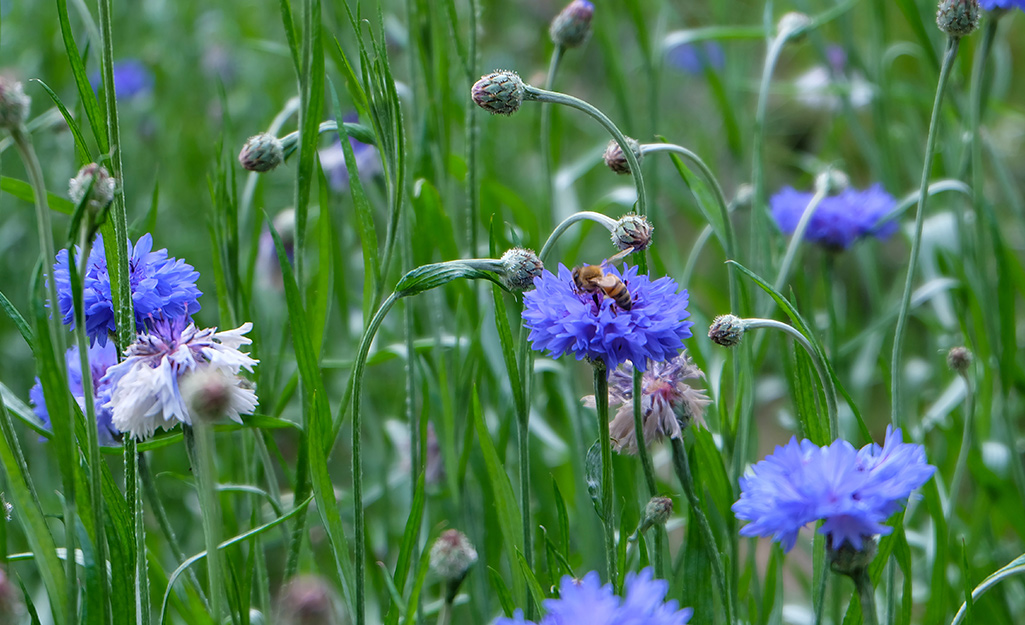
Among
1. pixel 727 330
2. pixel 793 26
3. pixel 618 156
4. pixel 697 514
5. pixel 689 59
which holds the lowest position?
pixel 697 514

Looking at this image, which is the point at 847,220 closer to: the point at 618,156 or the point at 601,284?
the point at 618,156

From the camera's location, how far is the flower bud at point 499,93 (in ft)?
1.70

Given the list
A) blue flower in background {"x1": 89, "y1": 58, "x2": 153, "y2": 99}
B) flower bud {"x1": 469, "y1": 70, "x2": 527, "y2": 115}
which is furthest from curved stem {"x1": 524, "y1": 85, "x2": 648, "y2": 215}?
blue flower in background {"x1": 89, "y1": 58, "x2": 153, "y2": 99}

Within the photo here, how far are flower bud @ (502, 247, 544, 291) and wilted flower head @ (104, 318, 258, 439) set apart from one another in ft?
0.48

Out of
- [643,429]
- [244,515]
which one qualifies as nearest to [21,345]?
[244,515]

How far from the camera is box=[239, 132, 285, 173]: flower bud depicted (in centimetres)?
60

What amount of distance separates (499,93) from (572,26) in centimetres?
25

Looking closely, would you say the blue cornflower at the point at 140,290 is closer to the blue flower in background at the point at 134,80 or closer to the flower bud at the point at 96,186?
the flower bud at the point at 96,186

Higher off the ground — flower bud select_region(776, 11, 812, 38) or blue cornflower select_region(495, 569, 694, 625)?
flower bud select_region(776, 11, 812, 38)

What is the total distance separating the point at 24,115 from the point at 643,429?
37 cm

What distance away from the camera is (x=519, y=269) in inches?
19.5

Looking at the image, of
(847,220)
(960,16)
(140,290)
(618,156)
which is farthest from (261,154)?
(847,220)

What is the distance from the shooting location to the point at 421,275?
19.6 inches

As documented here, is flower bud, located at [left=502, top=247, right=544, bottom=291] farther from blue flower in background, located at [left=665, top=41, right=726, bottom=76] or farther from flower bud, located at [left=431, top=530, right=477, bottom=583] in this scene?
blue flower in background, located at [left=665, top=41, right=726, bottom=76]
